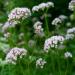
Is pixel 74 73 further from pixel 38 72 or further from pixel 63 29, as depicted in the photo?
pixel 63 29

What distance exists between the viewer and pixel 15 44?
5.91 metres

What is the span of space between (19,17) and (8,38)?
1445 mm

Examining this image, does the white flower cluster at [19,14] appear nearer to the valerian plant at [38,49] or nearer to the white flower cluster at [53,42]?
the valerian plant at [38,49]

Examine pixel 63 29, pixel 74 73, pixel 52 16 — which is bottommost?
pixel 74 73

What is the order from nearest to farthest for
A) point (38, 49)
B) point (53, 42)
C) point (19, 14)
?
point (53, 42) < point (19, 14) < point (38, 49)

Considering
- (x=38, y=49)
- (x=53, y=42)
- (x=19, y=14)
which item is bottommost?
(x=53, y=42)

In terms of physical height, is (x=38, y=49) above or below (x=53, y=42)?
above

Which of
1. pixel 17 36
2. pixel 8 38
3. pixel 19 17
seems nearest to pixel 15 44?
pixel 8 38

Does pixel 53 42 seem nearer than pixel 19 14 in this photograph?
Yes

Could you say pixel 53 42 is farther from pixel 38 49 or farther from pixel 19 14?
pixel 38 49

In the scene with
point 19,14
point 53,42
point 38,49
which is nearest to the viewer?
point 53,42

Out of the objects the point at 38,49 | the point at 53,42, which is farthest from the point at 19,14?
the point at 38,49

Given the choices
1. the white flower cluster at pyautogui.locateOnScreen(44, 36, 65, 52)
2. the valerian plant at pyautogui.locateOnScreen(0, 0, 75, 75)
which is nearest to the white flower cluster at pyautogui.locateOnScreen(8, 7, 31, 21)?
the valerian plant at pyautogui.locateOnScreen(0, 0, 75, 75)

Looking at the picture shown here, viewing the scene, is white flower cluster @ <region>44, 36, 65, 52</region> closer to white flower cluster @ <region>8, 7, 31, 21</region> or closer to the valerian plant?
the valerian plant
